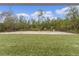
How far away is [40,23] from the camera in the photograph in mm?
3715

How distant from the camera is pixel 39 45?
3.70 meters

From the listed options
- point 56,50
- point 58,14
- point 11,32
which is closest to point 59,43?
point 56,50

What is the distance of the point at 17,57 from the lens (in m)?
3.66

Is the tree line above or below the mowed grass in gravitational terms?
above

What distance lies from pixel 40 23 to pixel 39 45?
310mm

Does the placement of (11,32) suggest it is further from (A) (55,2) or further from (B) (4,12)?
(A) (55,2)

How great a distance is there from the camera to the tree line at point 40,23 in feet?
12.1

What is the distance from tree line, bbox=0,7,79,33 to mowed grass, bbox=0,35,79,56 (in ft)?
0.37

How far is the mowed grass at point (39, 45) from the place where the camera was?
367 cm

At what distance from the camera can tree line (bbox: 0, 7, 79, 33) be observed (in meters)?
3.69

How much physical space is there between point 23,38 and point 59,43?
512mm

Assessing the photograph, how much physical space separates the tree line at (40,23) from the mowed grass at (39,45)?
11 cm

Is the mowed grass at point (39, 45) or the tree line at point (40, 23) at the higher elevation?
the tree line at point (40, 23)

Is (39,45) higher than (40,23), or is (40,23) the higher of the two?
(40,23)
